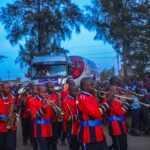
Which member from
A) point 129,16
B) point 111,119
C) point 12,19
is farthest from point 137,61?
point 111,119

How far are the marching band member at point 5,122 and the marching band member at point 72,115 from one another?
111cm

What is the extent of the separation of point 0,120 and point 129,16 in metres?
19.0

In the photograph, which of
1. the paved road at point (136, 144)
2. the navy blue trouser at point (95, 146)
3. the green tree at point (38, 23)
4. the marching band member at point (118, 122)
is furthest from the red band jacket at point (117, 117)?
the green tree at point (38, 23)

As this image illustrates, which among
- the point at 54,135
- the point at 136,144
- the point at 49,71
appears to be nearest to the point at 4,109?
the point at 54,135

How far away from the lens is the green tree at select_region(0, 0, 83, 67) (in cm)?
3641

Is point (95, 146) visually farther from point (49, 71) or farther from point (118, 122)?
point (49, 71)

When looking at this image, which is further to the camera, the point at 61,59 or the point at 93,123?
the point at 61,59

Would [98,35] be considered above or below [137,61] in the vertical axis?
above

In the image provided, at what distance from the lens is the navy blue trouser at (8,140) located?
27.4 feet

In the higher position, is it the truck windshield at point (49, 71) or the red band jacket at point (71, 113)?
the truck windshield at point (49, 71)

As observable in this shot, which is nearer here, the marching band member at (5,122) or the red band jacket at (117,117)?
the red band jacket at (117,117)

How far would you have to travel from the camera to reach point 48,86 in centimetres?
1029

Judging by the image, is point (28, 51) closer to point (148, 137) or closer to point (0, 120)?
point (148, 137)

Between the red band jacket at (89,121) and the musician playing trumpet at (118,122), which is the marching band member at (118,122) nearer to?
the musician playing trumpet at (118,122)
